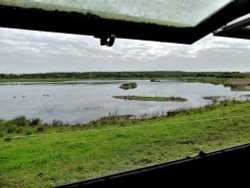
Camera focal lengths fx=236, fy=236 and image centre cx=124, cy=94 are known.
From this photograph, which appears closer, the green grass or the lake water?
the green grass

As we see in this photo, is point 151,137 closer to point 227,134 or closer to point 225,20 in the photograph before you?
point 227,134

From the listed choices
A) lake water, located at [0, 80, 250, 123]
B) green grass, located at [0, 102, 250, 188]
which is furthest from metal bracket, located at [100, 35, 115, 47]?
lake water, located at [0, 80, 250, 123]

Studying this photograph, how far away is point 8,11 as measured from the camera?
4.00 ft

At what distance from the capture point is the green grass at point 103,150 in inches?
Answer: 210

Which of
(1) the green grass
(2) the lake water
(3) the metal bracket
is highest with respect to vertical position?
(3) the metal bracket

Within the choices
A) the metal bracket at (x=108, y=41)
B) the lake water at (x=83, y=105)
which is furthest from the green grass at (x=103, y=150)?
the lake water at (x=83, y=105)

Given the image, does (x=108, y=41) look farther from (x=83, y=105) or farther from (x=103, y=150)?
(x=83, y=105)

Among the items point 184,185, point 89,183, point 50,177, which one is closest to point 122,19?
point 89,183

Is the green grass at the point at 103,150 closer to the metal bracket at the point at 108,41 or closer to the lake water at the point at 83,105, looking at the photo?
the metal bracket at the point at 108,41

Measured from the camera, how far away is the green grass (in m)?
5.34

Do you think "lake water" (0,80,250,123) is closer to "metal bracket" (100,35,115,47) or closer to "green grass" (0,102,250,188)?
"green grass" (0,102,250,188)

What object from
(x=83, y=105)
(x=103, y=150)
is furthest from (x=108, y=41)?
(x=83, y=105)

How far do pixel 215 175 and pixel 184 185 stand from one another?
0.35 metres

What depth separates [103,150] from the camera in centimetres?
696
